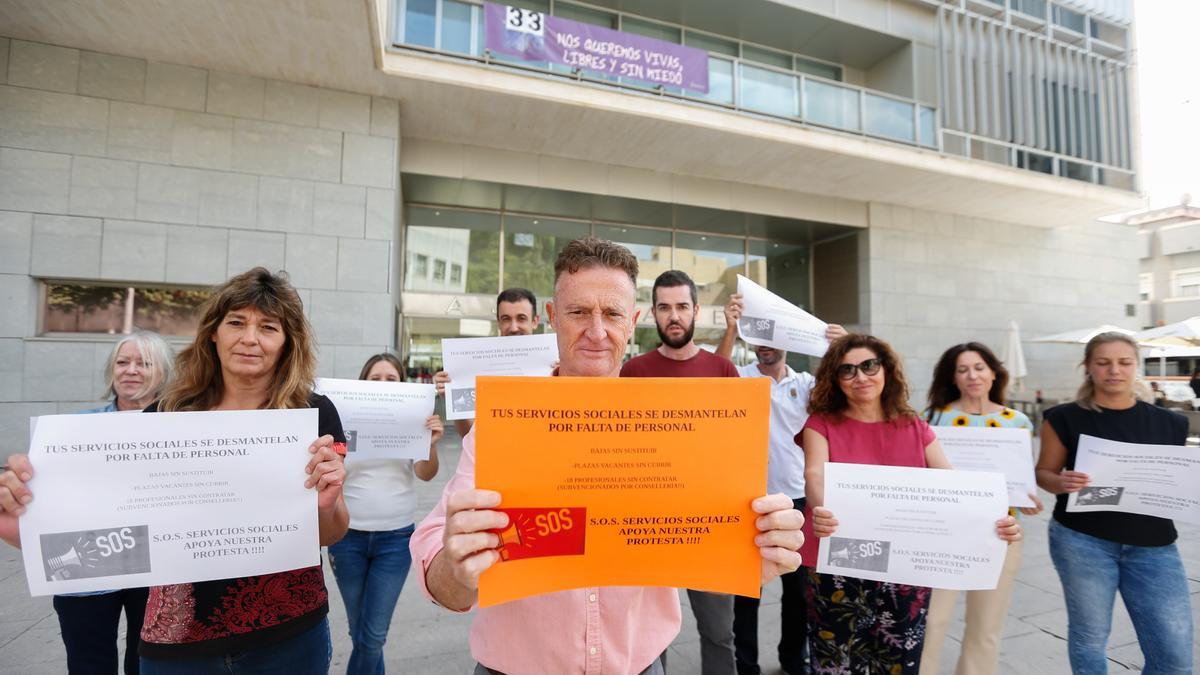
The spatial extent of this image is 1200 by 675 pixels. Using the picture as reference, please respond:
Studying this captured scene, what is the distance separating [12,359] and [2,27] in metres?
4.56

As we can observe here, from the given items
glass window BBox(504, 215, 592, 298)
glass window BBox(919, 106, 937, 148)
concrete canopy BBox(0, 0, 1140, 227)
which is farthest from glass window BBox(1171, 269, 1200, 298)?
glass window BBox(504, 215, 592, 298)

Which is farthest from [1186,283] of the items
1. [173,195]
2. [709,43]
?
[173,195]

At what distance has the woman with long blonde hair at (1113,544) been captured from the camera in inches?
98.6

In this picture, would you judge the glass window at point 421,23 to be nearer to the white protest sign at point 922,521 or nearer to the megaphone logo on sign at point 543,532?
the white protest sign at point 922,521

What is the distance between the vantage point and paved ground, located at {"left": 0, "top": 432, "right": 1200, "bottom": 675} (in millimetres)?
→ 3203

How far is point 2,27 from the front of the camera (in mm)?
→ 6945

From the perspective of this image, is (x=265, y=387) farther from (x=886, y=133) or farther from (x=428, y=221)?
(x=886, y=133)

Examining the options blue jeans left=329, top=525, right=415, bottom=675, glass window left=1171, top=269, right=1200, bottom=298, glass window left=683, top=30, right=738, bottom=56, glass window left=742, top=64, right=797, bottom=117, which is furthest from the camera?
glass window left=1171, top=269, right=1200, bottom=298

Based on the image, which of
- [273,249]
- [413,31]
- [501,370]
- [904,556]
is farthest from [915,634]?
[413,31]

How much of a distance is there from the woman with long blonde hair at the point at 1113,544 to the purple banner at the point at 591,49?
28.0ft

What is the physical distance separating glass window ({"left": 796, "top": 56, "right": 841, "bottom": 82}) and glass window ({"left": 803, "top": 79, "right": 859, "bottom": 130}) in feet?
10.1

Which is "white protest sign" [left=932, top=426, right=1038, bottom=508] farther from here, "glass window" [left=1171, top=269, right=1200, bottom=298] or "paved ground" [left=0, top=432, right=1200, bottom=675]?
"glass window" [left=1171, top=269, right=1200, bottom=298]

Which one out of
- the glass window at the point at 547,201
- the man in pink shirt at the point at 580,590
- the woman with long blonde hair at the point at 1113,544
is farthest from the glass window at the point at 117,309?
the woman with long blonde hair at the point at 1113,544

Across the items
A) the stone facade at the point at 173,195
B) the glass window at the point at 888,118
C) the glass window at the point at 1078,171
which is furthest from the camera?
the glass window at the point at 1078,171
